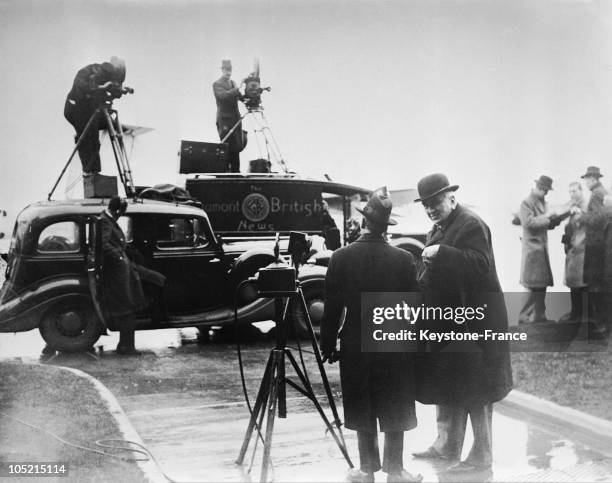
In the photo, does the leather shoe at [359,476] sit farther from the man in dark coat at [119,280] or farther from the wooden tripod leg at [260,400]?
the man in dark coat at [119,280]

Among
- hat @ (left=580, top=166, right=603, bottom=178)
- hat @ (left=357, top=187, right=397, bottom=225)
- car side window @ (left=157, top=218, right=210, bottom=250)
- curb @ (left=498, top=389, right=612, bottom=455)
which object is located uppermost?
hat @ (left=580, top=166, right=603, bottom=178)

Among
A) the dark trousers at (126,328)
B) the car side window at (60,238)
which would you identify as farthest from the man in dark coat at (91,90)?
the dark trousers at (126,328)

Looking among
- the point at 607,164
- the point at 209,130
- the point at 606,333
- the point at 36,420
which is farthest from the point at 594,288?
the point at 36,420

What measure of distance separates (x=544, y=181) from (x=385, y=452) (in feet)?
8.23

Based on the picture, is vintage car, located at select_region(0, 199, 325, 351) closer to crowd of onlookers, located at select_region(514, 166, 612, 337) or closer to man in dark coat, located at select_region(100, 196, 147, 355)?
man in dark coat, located at select_region(100, 196, 147, 355)

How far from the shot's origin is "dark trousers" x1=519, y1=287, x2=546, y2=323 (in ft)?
15.8

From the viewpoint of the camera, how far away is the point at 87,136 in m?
4.62

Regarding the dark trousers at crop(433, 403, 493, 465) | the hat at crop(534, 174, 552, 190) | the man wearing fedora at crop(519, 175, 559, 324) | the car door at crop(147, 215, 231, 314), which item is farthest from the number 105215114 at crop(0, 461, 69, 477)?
the hat at crop(534, 174, 552, 190)

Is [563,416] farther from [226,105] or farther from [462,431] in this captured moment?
[226,105]

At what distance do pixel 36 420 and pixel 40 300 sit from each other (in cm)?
125

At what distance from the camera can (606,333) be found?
5.06 metres

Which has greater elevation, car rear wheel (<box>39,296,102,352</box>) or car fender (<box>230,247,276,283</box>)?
car fender (<box>230,247,276,283</box>)

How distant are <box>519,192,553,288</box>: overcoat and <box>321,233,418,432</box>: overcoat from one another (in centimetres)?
162

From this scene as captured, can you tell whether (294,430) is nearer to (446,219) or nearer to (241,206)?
(446,219)
